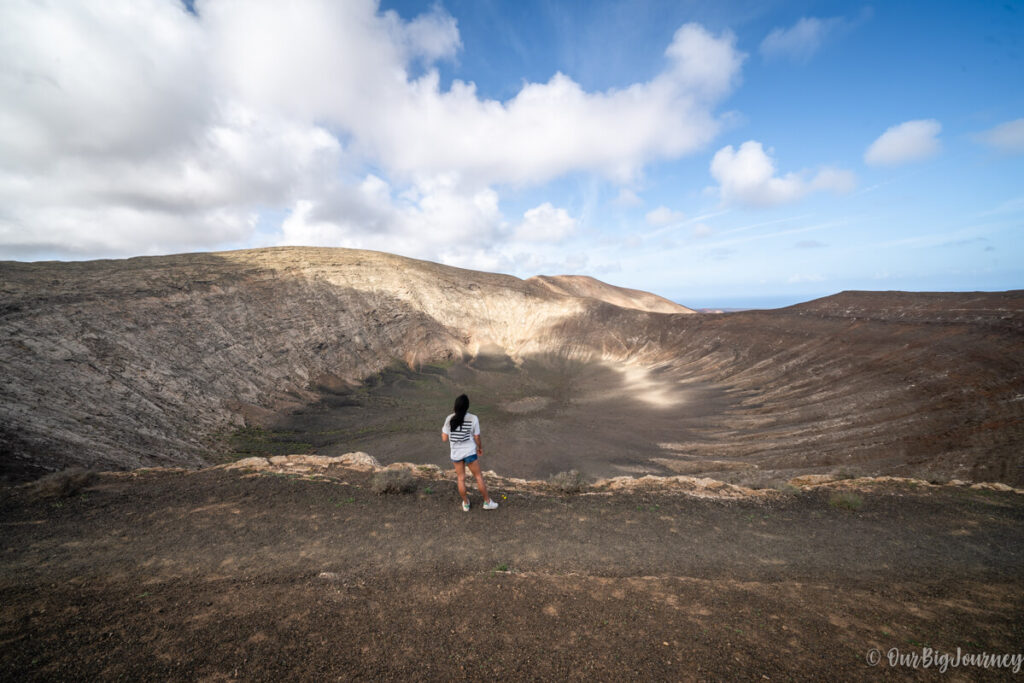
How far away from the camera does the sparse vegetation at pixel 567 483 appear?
A: 1064 centimetres

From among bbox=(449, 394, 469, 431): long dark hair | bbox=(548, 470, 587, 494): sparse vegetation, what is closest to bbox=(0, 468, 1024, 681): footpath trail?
bbox=(548, 470, 587, 494): sparse vegetation

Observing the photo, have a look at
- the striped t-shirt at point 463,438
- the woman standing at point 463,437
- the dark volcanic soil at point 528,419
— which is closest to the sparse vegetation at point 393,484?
the woman standing at point 463,437

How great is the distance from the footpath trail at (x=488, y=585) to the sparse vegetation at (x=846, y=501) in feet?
0.42

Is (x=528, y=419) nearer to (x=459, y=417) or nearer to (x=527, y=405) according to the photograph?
(x=527, y=405)

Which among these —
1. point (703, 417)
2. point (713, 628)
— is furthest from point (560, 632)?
point (703, 417)

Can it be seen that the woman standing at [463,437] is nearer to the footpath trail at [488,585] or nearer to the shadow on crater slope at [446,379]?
the footpath trail at [488,585]

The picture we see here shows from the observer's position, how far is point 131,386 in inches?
914

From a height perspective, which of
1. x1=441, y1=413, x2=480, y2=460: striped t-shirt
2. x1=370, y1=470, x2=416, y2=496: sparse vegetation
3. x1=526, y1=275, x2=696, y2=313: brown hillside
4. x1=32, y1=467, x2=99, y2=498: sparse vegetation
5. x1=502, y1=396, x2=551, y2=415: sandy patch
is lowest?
x1=502, y1=396, x2=551, y2=415: sandy patch

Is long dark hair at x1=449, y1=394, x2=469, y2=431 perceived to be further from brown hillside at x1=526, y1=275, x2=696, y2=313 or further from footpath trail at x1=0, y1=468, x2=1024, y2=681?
brown hillside at x1=526, y1=275, x2=696, y2=313

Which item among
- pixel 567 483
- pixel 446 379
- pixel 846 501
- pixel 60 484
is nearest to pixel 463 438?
pixel 567 483

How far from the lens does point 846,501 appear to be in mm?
9727

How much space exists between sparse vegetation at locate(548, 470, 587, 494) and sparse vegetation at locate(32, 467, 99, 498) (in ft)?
38.6

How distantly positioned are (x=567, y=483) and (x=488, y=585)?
4.63 m

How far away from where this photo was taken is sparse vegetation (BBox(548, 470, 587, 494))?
10640 mm
